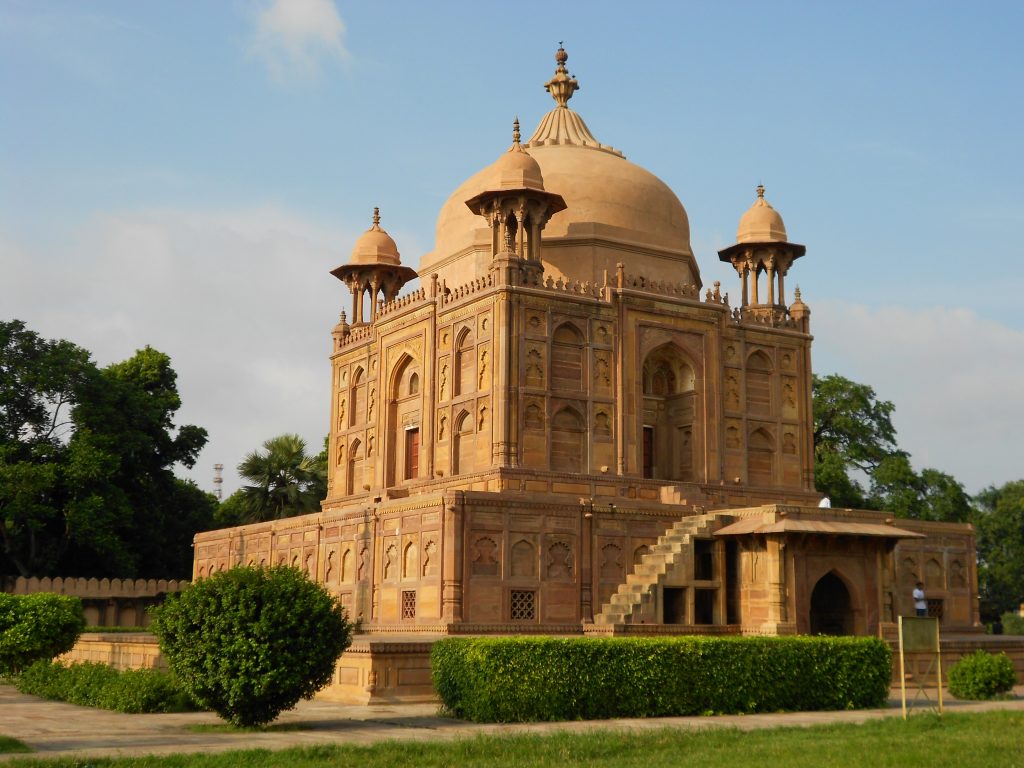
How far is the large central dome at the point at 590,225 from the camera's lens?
3944 centimetres

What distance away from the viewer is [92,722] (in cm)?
2058

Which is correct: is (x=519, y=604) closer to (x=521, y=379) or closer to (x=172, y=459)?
(x=521, y=379)

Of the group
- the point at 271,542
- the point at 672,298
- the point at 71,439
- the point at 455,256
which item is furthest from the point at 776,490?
the point at 71,439

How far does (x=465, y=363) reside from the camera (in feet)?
119

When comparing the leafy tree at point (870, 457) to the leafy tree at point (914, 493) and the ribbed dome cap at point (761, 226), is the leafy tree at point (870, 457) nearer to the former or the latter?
the leafy tree at point (914, 493)

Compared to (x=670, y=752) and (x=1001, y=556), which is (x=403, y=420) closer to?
(x=670, y=752)

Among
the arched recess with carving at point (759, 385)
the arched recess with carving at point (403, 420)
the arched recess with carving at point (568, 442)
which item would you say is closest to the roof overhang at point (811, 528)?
the arched recess with carving at point (568, 442)

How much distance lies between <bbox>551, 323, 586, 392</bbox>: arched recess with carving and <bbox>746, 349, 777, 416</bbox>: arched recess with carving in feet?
19.9

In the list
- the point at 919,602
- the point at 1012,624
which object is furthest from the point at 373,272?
the point at 1012,624

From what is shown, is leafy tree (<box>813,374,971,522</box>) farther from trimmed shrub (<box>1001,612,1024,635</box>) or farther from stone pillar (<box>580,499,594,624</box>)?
stone pillar (<box>580,499,594,624</box>)

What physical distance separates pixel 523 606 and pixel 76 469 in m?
21.5

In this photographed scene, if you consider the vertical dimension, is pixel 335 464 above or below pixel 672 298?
below

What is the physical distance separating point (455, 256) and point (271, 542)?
10807 millimetres

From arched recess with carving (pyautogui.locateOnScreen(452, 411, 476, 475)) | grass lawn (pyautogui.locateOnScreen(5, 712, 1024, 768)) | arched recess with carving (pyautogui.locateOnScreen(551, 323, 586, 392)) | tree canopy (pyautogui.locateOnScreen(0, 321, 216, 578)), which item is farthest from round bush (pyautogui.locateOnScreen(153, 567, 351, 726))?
tree canopy (pyautogui.locateOnScreen(0, 321, 216, 578))
